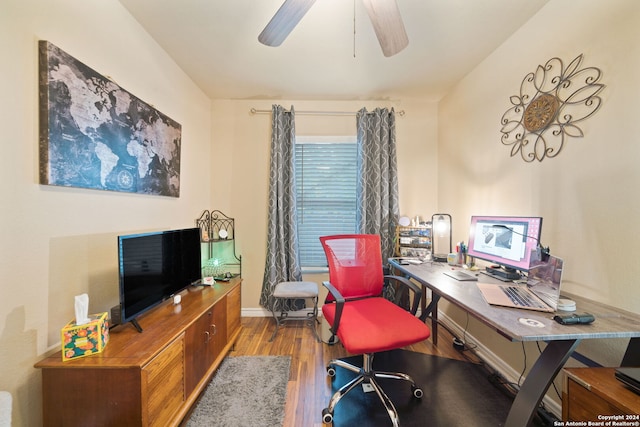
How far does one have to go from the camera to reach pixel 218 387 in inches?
65.4

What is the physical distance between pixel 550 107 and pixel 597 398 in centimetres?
161

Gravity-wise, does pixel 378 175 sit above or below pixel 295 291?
above

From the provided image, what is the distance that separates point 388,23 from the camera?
1.23 m

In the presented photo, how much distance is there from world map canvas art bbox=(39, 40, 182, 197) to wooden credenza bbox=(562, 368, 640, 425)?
249 centimetres

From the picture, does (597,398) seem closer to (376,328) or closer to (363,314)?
(376,328)

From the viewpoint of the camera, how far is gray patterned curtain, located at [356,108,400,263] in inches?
104

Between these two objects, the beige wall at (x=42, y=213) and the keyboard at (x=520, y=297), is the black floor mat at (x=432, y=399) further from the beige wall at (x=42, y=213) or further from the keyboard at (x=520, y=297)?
the beige wall at (x=42, y=213)

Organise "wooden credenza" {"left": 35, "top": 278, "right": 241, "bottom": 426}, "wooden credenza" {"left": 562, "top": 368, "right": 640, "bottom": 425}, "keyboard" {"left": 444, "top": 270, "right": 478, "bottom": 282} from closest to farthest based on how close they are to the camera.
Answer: "wooden credenza" {"left": 562, "top": 368, "right": 640, "bottom": 425} < "wooden credenza" {"left": 35, "top": 278, "right": 241, "bottom": 426} < "keyboard" {"left": 444, "top": 270, "right": 478, "bottom": 282}

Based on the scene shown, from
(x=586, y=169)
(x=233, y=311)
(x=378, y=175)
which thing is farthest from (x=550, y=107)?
(x=233, y=311)

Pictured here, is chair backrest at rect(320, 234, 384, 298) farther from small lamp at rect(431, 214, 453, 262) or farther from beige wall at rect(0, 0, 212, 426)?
beige wall at rect(0, 0, 212, 426)

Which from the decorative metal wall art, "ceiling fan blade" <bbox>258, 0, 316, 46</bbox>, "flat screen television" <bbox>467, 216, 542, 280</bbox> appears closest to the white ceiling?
"ceiling fan blade" <bbox>258, 0, 316, 46</bbox>

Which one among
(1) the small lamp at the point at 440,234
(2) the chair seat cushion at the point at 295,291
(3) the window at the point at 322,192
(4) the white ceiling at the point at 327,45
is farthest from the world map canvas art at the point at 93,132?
(1) the small lamp at the point at 440,234

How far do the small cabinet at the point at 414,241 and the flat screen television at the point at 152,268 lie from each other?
2.06 m

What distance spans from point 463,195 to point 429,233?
0.52 m
